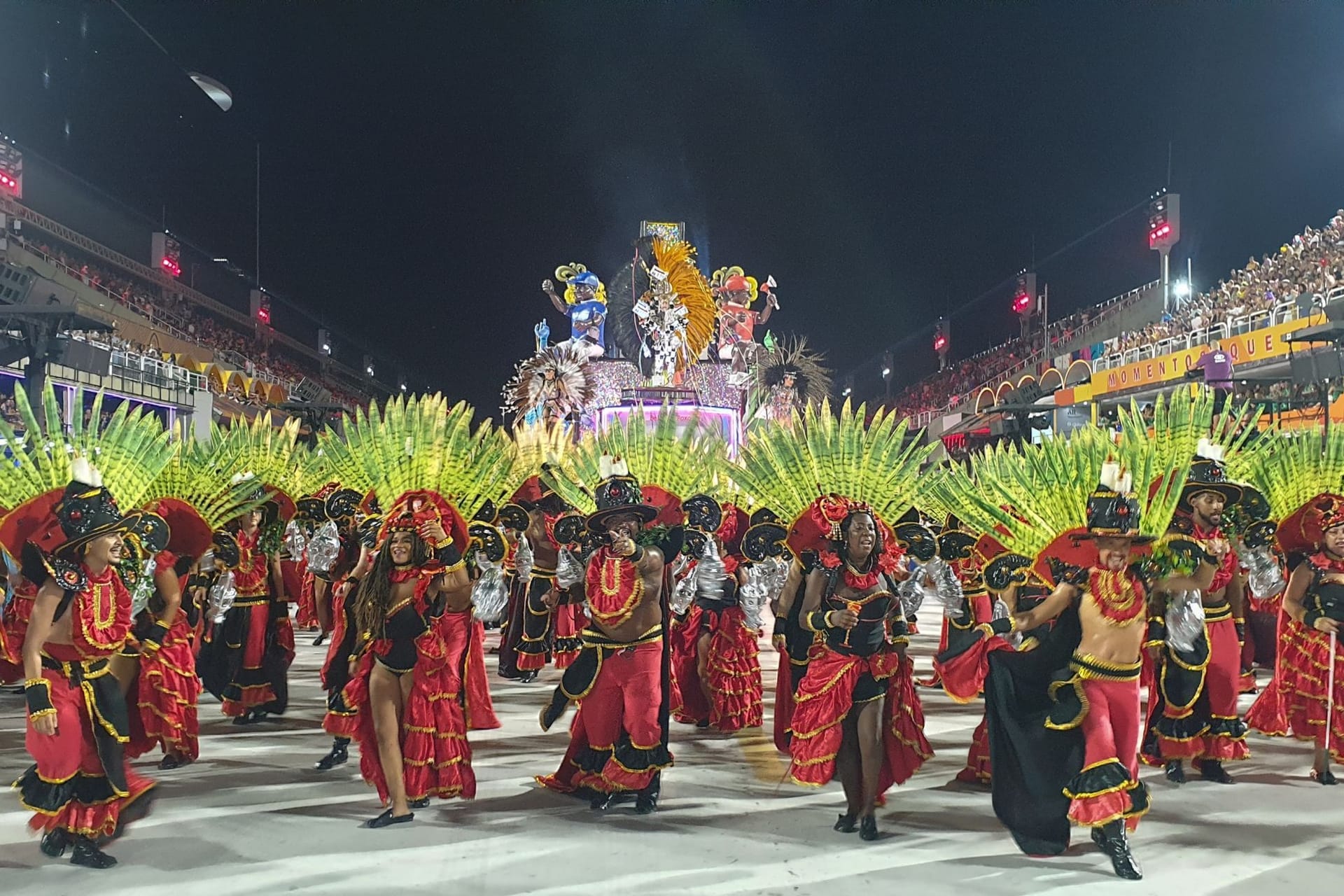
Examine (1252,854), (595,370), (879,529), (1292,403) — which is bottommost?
(1252,854)

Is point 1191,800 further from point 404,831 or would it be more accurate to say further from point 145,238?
point 145,238

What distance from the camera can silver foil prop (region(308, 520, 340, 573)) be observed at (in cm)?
550

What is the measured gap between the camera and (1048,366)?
82.3ft

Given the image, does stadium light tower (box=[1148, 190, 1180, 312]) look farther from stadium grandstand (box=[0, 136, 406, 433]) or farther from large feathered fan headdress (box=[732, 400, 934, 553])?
large feathered fan headdress (box=[732, 400, 934, 553])

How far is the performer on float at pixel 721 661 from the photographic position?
281 inches

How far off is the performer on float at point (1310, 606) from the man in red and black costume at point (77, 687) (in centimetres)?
602

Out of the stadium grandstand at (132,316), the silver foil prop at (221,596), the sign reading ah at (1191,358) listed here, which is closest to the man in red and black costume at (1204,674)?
the silver foil prop at (221,596)

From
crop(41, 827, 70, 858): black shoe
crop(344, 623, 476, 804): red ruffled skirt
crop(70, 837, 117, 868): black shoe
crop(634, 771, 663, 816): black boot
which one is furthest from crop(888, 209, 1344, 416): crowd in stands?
crop(41, 827, 70, 858): black shoe

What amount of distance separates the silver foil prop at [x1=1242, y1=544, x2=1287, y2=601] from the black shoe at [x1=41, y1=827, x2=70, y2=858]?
606cm

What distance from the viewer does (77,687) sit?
14.5ft

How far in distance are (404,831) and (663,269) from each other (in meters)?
20.3

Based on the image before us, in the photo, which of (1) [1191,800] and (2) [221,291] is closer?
(1) [1191,800]

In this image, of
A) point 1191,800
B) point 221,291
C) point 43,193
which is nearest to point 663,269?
point 43,193

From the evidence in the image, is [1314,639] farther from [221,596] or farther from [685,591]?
[221,596]
